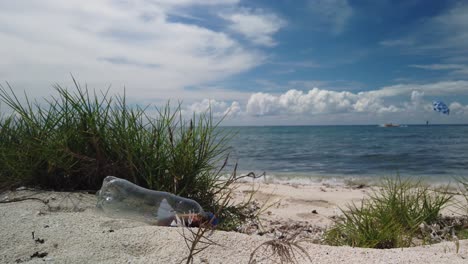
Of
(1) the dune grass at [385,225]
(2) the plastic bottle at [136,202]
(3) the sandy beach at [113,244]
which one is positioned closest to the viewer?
(3) the sandy beach at [113,244]

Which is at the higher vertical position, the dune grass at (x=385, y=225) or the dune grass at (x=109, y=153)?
the dune grass at (x=109, y=153)

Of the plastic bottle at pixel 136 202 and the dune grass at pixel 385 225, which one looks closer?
the plastic bottle at pixel 136 202

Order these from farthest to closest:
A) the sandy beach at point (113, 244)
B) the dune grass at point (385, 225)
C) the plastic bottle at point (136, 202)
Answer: the dune grass at point (385, 225), the plastic bottle at point (136, 202), the sandy beach at point (113, 244)

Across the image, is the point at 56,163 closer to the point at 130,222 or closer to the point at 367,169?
the point at 130,222

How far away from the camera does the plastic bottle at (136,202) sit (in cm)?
235

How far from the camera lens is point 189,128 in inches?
117

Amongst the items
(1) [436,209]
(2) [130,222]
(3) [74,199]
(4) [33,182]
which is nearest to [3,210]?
(3) [74,199]

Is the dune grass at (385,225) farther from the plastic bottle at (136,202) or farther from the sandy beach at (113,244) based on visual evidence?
the plastic bottle at (136,202)

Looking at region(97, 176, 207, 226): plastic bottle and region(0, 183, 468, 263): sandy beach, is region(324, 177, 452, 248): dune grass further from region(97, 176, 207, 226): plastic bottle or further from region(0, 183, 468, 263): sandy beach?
region(97, 176, 207, 226): plastic bottle

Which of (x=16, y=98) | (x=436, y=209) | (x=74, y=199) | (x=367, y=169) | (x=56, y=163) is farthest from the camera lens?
(x=367, y=169)

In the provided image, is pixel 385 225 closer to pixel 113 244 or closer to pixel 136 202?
pixel 136 202

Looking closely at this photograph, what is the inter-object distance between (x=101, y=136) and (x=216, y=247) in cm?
162

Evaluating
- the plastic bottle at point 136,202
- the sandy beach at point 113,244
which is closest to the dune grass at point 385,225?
the sandy beach at point 113,244

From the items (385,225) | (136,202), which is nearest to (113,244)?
(136,202)
